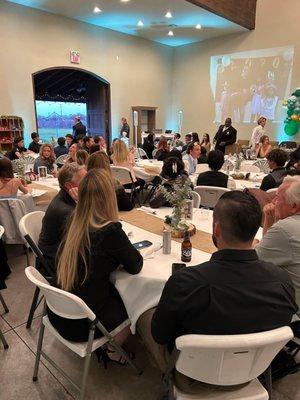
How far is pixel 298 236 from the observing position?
1590mm

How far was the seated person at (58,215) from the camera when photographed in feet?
6.87

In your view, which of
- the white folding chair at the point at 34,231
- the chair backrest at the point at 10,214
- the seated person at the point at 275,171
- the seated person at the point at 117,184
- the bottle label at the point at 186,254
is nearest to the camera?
the bottle label at the point at 186,254

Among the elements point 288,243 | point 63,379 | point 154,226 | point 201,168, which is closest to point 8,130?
point 201,168

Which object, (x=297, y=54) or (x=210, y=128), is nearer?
(x=297, y=54)

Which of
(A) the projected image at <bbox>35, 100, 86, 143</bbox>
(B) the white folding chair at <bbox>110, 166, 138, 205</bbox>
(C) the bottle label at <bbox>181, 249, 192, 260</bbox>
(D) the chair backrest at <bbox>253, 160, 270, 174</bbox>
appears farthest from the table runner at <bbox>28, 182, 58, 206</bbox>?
(A) the projected image at <bbox>35, 100, 86, 143</bbox>

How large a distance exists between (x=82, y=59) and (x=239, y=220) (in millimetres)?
10239

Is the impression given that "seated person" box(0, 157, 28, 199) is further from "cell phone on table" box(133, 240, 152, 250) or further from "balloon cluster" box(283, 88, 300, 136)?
"balloon cluster" box(283, 88, 300, 136)

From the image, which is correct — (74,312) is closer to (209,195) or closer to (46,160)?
(209,195)

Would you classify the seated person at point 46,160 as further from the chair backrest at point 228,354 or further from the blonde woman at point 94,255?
the chair backrest at point 228,354

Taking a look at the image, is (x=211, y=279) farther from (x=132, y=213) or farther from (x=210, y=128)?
(x=210, y=128)

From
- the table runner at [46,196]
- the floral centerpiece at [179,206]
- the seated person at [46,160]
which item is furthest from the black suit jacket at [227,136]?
the floral centerpiece at [179,206]

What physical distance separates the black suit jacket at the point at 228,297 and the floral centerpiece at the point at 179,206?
880 mm

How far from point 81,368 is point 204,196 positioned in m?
2.13

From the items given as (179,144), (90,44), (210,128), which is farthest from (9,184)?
(210,128)
